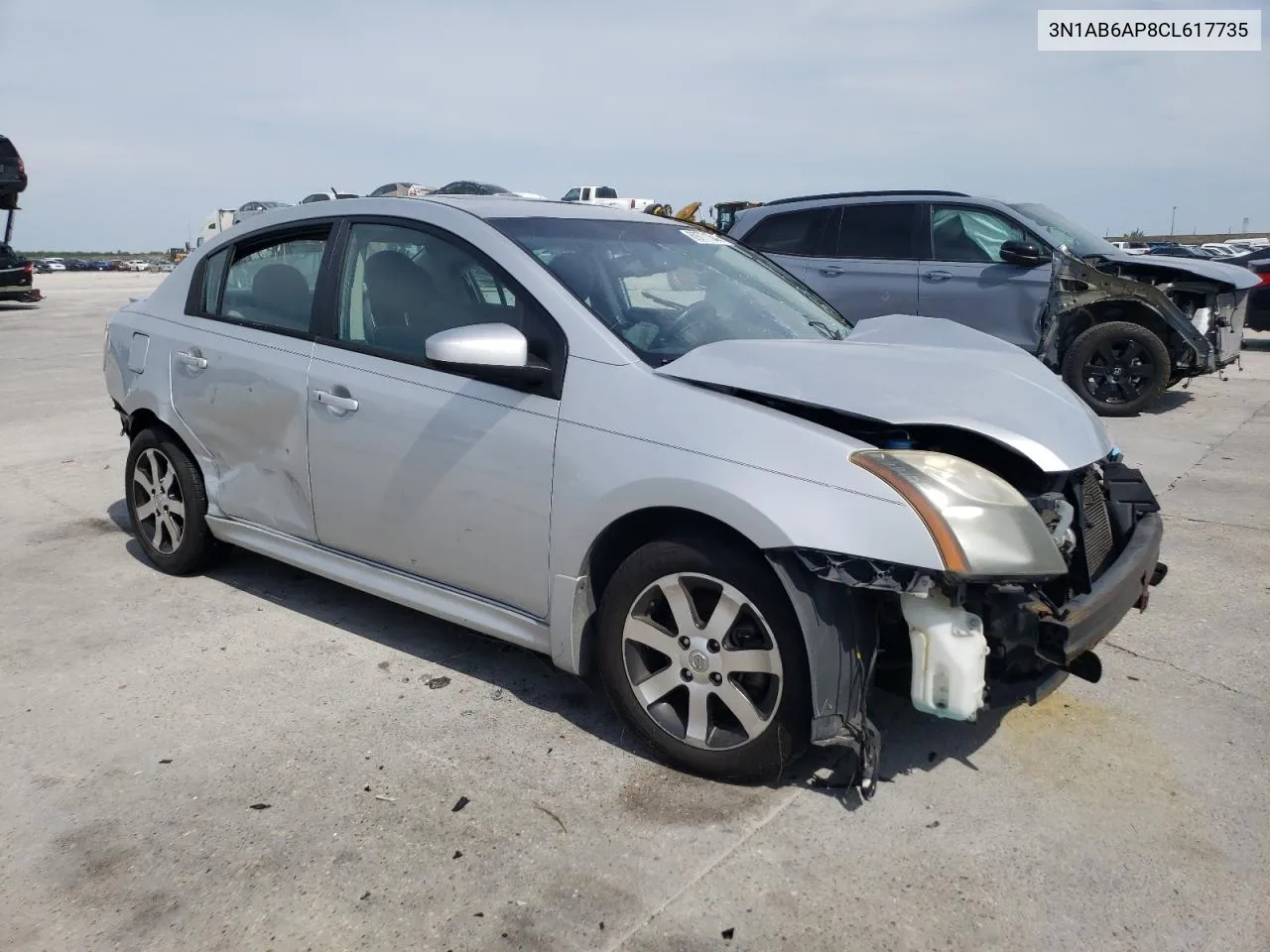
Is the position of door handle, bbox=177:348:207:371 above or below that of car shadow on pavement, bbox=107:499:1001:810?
above

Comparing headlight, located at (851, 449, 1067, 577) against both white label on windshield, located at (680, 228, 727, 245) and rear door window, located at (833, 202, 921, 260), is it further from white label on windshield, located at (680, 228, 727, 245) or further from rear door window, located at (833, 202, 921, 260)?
rear door window, located at (833, 202, 921, 260)

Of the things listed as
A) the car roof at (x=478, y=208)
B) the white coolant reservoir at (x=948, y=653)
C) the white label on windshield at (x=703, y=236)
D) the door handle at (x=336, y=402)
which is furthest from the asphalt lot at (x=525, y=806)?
the white label on windshield at (x=703, y=236)

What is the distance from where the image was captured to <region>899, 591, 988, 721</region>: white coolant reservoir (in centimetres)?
Result: 276

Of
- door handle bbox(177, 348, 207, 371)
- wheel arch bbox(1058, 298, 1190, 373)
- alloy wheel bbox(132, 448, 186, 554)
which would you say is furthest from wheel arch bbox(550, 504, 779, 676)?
wheel arch bbox(1058, 298, 1190, 373)

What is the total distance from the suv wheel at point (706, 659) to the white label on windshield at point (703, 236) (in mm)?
1750

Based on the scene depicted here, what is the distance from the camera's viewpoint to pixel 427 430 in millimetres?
3543

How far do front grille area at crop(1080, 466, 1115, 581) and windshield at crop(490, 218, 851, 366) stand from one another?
3.33 ft

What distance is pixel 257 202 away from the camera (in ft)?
88.2

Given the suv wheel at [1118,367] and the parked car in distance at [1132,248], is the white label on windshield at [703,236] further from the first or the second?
the parked car in distance at [1132,248]

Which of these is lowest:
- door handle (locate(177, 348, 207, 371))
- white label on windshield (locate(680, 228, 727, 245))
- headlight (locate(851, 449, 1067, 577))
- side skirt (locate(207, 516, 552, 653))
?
side skirt (locate(207, 516, 552, 653))

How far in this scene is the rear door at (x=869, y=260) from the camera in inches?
373

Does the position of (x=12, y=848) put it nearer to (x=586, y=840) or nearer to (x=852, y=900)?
(x=586, y=840)

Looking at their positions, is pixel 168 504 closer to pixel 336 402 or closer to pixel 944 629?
pixel 336 402

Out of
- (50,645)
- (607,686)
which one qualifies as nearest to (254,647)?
(50,645)
